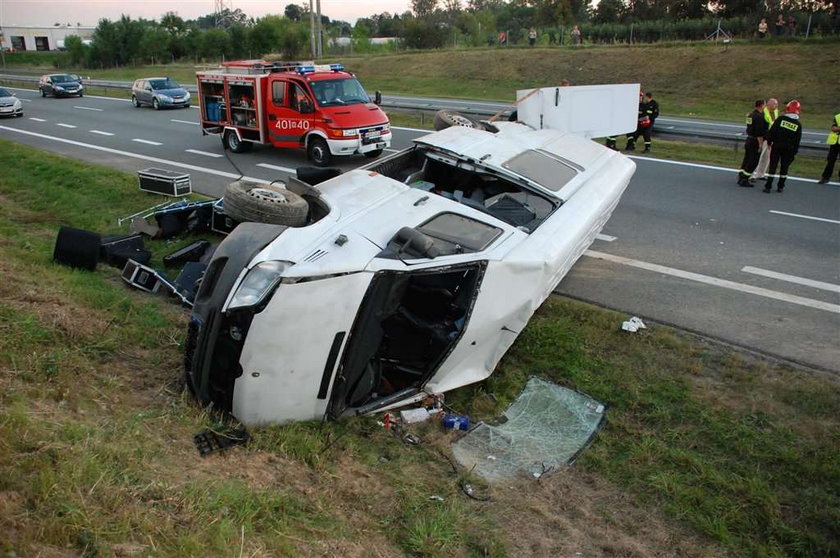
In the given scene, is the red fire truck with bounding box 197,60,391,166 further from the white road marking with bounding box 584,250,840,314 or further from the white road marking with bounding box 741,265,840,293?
the white road marking with bounding box 741,265,840,293

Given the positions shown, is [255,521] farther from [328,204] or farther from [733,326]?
[733,326]

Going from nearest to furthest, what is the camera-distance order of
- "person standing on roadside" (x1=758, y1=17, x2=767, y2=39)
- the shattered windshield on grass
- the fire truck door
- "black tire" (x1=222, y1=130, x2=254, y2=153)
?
the shattered windshield on grass
the fire truck door
"black tire" (x1=222, y1=130, x2=254, y2=153)
"person standing on roadside" (x1=758, y1=17, x2=767, y2=39)

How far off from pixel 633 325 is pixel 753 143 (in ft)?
25.8

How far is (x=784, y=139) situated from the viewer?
11836 millimetres

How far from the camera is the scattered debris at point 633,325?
255 inches

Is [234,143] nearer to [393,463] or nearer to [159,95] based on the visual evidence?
[159,95]

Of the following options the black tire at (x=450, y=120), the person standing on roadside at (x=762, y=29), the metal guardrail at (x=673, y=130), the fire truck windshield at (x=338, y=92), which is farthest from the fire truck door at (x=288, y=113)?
the person standing on roadside at (x=762, y=29)

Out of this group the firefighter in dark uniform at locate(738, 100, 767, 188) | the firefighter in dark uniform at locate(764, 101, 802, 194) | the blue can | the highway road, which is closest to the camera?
the blue can

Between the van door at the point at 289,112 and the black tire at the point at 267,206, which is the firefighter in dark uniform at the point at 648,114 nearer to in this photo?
the van door at the point at 289,112

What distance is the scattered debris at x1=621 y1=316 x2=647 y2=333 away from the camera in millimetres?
6475

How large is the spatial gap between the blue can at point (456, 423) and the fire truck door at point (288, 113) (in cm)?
1052

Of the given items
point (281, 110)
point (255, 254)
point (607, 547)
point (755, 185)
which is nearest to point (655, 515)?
point (607, 547)

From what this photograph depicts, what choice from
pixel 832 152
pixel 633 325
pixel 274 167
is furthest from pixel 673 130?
pixel 633 325

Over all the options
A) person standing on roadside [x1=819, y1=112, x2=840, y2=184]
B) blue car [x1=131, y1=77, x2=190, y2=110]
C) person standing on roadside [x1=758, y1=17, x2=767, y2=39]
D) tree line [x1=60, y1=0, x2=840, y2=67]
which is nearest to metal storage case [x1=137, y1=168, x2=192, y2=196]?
person standing on roadside [x1=819, y1=112, x2=840, y2=184]
